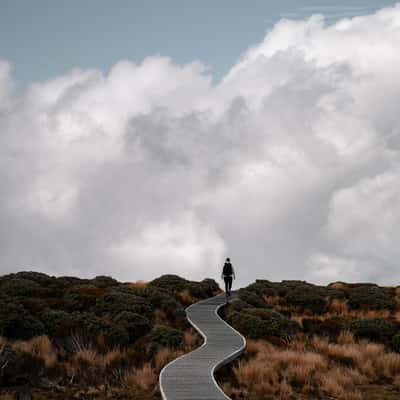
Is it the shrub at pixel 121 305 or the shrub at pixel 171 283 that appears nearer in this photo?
the shrub at pixel 121 305

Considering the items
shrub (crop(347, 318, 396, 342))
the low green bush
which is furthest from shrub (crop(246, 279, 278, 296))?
shrub (crop(347, 318, 396, 342))

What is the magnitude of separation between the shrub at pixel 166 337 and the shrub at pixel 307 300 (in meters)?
14.1

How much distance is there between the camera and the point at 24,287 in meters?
31.0

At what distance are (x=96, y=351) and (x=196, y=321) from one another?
23.1 ft

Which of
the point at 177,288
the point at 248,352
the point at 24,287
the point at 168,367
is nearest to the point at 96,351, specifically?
the point at 168,367

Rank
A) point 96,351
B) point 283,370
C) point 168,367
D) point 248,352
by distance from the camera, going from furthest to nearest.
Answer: point 248,352 → point 96,351 → point 283,370 → point 168,367

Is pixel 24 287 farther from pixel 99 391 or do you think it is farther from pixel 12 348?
pixel 99 391

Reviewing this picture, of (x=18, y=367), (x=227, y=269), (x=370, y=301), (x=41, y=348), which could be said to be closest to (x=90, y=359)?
(x=41, y=348)

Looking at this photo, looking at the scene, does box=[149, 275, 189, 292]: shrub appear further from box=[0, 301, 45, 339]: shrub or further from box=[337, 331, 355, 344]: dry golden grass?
box=[0, 301, 45, 339]: shrub

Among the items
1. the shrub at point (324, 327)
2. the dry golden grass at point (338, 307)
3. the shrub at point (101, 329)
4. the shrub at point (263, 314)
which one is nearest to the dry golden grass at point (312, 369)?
the shrub at point (324, 327)

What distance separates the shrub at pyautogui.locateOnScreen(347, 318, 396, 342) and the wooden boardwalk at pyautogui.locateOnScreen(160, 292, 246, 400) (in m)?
6.33

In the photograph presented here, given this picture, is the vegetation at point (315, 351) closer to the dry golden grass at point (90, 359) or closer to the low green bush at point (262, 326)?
the low green bush at point (262, 326)

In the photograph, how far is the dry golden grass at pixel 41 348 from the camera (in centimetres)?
1849

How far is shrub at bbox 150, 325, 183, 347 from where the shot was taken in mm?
21203
